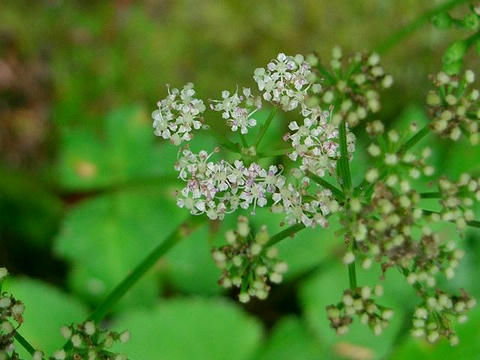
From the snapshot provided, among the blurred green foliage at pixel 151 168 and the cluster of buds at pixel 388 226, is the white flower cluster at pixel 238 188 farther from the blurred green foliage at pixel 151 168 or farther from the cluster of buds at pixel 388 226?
the blurred green foliage at pixel 151 168

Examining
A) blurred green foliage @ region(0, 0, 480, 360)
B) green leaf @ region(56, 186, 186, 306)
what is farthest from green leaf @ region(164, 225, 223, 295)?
green leaf @ region(56, 186, 186, 306)

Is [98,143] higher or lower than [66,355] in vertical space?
higher

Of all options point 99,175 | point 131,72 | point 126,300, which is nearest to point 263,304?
point 126,300

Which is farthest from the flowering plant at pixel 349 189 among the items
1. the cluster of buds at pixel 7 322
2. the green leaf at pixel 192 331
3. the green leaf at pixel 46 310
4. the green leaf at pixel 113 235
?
the green leaf at pixel 46 310

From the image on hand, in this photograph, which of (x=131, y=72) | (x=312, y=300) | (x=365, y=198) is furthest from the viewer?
(x=131, y=72)

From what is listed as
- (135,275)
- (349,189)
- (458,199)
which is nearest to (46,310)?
(135,275)

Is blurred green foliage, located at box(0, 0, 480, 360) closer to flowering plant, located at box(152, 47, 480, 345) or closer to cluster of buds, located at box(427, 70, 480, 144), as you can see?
flowering plant, located at box(152, 47, 480, 345)

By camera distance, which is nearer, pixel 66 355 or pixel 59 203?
pixel 66 355

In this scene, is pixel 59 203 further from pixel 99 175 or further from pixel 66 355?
pixel 66 355
